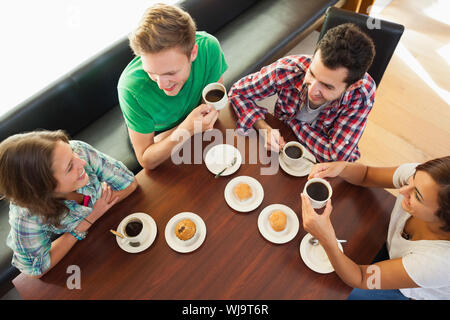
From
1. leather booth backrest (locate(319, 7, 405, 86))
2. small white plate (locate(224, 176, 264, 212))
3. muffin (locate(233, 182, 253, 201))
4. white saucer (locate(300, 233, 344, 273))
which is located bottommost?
white saucer (locate(300, 233, 344, 273))

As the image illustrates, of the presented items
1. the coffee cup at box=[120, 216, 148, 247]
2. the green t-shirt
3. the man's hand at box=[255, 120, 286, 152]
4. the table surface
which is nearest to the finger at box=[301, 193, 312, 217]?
the table surface

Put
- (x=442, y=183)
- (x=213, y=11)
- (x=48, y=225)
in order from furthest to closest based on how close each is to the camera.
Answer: (x=213, y=11) → (x=48, y=225) → (x=442, y=183)

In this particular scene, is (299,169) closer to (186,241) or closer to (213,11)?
(186,241)

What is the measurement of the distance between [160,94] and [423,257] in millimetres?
1328

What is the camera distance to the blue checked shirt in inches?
49.5

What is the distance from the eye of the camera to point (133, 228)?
134 centimetres

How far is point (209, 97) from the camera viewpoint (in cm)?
149

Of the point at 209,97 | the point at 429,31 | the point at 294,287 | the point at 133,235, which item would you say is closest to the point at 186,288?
the point at 133,235

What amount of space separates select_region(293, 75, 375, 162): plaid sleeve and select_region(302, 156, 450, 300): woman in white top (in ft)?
1.13

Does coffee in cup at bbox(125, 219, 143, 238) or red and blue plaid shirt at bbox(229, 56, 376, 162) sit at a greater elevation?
red and blue plaid shirt at bbox(229, 56, 376, 162)

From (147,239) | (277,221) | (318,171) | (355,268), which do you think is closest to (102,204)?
(147,239)

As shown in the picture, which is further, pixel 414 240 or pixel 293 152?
pixel 293 152

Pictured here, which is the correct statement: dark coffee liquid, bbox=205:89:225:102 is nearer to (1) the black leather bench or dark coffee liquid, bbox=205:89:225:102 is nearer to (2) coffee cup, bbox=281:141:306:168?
(2) coffee cup, bbox=281:141:306:168

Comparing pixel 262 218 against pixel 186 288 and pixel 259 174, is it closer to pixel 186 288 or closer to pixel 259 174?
pixel 259 174
